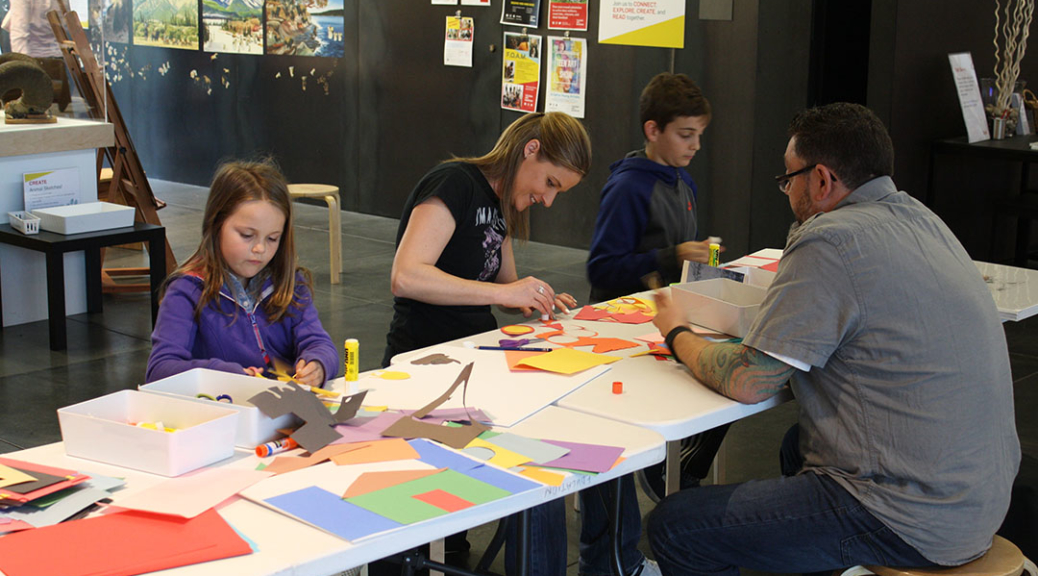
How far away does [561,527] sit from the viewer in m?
2.28

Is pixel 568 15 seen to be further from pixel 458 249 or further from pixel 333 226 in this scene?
pixel 458 249

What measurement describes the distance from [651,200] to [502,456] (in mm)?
1498

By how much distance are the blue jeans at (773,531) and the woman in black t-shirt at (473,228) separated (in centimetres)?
78

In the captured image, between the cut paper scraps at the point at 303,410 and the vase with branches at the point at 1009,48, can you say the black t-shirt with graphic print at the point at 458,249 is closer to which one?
the cut paper scraps at the point at 303,410

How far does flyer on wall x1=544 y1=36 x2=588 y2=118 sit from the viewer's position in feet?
23.1

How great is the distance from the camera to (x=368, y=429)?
196cm

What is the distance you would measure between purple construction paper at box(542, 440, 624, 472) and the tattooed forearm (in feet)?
1.20

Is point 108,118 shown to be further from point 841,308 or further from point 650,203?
point 841,308

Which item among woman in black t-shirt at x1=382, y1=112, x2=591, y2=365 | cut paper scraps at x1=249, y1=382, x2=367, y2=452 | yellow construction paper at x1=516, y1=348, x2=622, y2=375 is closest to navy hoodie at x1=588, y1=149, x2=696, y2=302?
woman in black t-shirt at x1=382, y1=112, x2=591, y2=365

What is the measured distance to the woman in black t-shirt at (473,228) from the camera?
2.67 m

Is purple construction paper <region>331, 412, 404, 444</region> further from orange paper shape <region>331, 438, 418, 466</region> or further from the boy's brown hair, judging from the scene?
the boy's brown hair

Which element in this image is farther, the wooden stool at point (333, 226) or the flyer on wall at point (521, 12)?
the flyer on wall at point (521, 12)

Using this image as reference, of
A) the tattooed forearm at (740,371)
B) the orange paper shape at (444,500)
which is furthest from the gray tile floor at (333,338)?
the orange paper shape at (444,500)

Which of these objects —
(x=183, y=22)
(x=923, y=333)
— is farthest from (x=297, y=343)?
(x=183, y=22)
